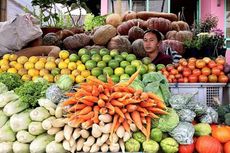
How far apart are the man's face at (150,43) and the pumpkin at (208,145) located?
2.05 m

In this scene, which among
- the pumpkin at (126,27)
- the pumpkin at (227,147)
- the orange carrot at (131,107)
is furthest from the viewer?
the pumpkin at (126,27)

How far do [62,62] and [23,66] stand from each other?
525 mm

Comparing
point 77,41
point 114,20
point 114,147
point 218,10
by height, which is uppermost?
point 218,10

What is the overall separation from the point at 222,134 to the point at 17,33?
10.1ft

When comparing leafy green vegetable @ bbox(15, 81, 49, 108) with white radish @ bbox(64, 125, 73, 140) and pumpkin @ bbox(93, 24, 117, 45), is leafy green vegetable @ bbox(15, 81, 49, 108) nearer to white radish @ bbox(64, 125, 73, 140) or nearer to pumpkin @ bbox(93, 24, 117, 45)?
white radish @ bbox(64, 125, 73, 140)

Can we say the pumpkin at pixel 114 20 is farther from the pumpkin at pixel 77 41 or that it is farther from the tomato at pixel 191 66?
the tomato at pixel 191 66

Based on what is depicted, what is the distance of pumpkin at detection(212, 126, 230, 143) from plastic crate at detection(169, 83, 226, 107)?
0.88 m

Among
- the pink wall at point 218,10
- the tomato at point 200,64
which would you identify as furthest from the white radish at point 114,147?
the pink wall at point 218,10

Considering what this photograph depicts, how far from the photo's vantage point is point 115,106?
2.38 meters

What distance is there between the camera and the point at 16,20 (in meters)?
4.44

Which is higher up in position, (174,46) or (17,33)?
(17,33)

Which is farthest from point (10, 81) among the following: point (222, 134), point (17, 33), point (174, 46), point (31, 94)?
point (174, 46)

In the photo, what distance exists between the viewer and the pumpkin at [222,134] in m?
2.59

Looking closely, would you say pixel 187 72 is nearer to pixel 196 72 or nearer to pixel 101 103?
pixel 196 72
